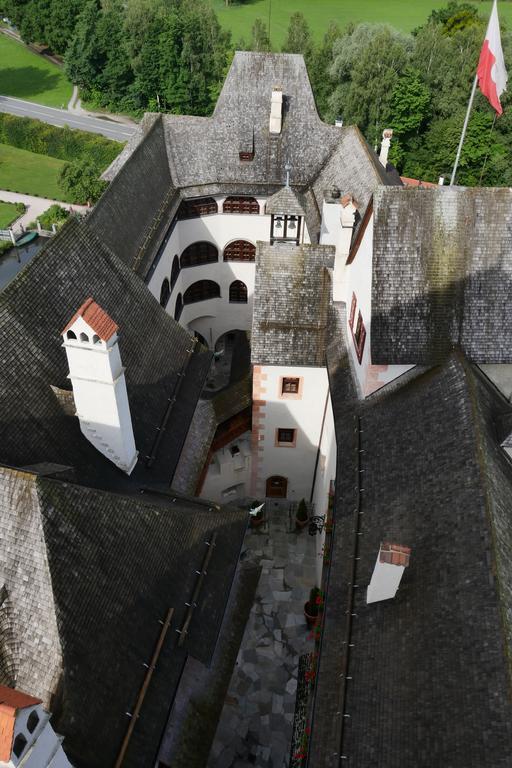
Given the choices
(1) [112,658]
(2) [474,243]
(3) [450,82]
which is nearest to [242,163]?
(2) [474,243]

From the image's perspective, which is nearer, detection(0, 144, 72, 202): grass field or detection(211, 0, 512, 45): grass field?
detection(0, 144, 72, 202): grass field

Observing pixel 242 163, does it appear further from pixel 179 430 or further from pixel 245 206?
pixel 179 430

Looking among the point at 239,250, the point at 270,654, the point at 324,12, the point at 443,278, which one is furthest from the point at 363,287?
the point at 324,12

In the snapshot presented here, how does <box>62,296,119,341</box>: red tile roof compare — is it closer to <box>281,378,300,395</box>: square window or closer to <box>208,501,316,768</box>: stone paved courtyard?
<box>281,378,300,395</box>: square window

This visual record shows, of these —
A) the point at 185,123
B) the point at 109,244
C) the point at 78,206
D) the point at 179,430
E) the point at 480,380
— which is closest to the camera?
the point at 480,380

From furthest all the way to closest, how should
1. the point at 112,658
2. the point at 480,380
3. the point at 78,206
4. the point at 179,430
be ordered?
the point at 78,206
the point at 179,430
the point at 480,380
the point at 112,658

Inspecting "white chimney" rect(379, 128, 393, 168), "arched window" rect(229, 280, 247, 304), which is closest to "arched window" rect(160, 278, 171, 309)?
"arched window" rect(229, 280, 247, 304)

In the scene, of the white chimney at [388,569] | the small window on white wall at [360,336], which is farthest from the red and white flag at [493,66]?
the white chimney at [388,569]
